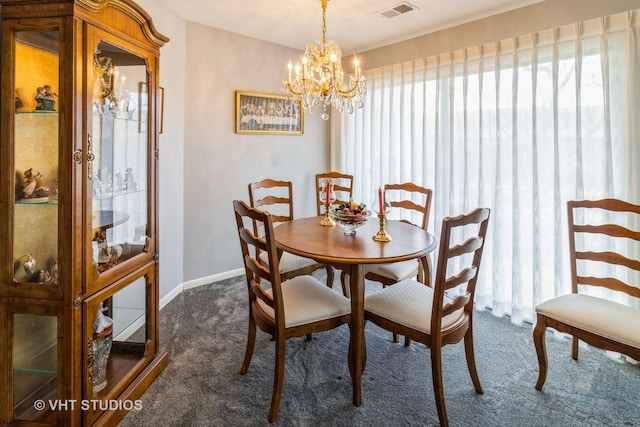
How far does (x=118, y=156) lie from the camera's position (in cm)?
189

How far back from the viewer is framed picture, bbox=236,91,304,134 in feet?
12.6

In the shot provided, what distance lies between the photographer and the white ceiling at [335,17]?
2.95 meters

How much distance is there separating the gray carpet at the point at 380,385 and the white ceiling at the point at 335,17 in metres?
2.64

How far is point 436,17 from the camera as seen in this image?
3209mm

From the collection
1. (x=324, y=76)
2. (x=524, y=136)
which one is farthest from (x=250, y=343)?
(x=524, y=136)

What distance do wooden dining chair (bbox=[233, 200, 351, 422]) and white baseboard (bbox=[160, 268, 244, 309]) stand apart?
1.38 m

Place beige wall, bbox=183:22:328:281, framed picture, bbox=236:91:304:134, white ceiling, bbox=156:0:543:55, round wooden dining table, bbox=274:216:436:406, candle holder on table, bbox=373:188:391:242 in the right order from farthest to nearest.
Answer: framed picture, bbox=236:91:304:134 < beige wall, bbox=183:22:328:281 < white ceiling, bbox=156:0:543:55 < candle holder on table, bbox=373:188:391:242 < round wooden dining table, bbox=274:216:436:406

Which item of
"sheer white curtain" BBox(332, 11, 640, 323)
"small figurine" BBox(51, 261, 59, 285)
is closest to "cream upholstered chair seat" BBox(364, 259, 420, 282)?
"sheer white curtain" BBox(332, 11, 640, 323)

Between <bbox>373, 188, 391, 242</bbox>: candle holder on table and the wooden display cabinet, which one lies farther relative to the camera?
<bbox>373, 188, 391, 242</bbox>: candle holder on table

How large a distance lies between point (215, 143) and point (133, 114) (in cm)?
166

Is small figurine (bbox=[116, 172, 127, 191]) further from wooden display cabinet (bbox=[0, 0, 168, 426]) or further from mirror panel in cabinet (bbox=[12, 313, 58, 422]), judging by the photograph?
mirror panel in cabinet (bbox=[12, 313, 58, 422])

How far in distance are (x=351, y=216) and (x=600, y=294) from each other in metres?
1.93

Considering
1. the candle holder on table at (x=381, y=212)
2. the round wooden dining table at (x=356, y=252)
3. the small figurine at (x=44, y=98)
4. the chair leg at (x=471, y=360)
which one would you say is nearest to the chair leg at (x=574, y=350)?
the chair leg at (x=471, y=360)

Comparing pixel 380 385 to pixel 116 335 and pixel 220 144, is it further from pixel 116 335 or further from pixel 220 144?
pixel 220 144
